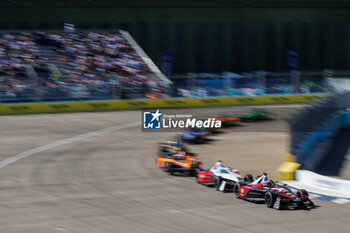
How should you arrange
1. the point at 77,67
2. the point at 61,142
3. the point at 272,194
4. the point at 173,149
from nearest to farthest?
1. the point at 272,194
2. the point at 173,149
3. the point at 61,142
4. the point at 77,67

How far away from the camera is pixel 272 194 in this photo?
13.7 m

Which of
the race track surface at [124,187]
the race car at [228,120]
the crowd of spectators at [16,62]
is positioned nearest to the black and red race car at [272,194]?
the race track surface at [124,187]

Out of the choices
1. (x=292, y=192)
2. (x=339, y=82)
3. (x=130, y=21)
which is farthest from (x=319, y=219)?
(x=130, y=21)

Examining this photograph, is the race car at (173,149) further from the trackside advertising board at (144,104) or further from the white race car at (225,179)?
the trackside advertising board at (144,104)

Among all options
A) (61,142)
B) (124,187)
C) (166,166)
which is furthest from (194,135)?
(124,187)

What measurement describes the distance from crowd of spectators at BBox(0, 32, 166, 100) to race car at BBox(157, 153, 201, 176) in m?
13.0

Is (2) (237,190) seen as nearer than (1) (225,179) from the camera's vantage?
Yes

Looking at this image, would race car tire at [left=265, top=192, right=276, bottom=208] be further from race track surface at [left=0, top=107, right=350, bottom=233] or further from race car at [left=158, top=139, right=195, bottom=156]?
race car at [left=158, top=139, right=195, bottom=156]

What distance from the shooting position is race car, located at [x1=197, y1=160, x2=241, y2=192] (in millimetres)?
15406

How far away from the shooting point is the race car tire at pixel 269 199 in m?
13.7

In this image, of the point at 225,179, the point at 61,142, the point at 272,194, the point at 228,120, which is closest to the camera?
the point at 272,194

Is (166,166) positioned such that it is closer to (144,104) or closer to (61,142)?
(61,142)

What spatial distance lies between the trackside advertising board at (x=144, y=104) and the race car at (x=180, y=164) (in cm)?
1295

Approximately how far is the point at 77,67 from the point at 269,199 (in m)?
20.6
